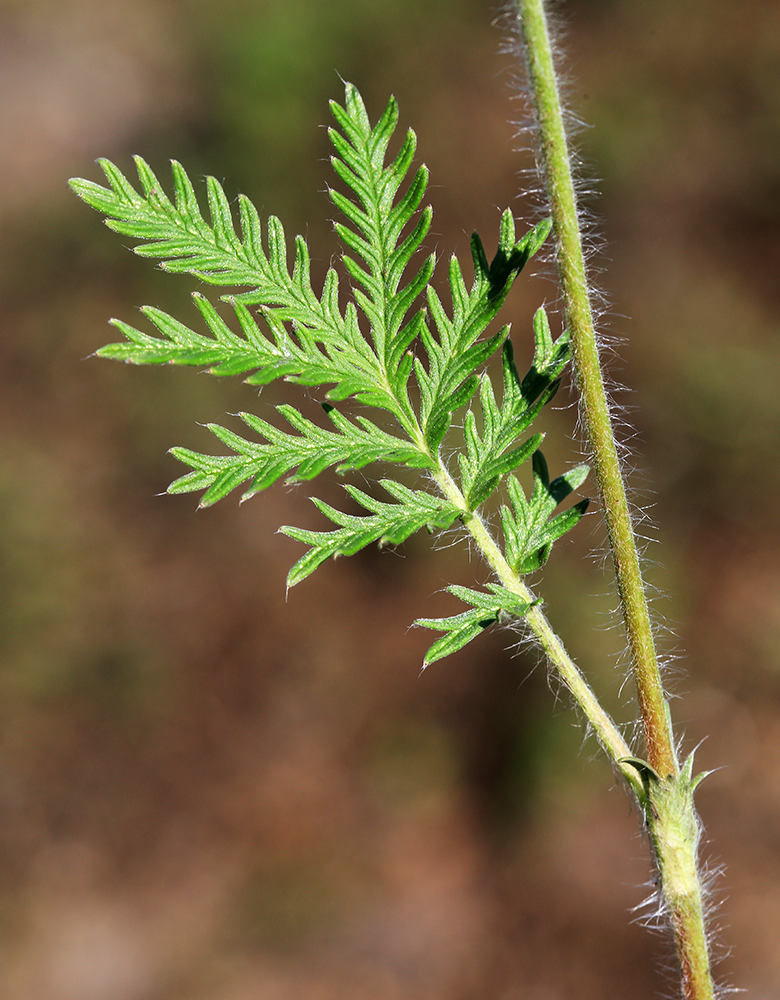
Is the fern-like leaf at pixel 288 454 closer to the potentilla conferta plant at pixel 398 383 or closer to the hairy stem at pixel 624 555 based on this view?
the potentilla conferta plant at pixel 398 383

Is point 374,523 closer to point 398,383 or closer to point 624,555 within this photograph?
point 398,383

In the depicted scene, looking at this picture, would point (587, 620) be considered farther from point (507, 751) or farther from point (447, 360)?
point (447, 360)

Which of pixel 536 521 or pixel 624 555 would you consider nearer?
pixel 624 555

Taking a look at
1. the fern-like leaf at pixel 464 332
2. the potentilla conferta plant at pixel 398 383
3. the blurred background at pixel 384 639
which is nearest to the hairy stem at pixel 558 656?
the potentilla conferta plant at pixel 398 383

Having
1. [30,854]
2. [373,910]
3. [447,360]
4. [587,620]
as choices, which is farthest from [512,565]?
[30,854]

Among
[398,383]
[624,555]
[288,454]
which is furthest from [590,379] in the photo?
[288,454]

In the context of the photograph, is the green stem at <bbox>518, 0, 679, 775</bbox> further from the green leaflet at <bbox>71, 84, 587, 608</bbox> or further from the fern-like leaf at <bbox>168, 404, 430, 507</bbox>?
the fern-like leaf at <bbox>168, 404, 430, 507</bbox>
